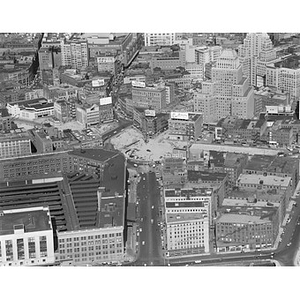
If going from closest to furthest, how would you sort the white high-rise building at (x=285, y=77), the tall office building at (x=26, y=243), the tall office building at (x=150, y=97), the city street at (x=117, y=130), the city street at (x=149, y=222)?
the tall office building at (x=26, y=243)
the city street at (x=149, y=222)
the city street at (x=117, y=130)
the tall office building at (x=150, y=97)
the white high-rise building at (x=285, y=77)

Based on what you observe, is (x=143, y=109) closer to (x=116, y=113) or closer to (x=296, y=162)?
(x=116, y=113)

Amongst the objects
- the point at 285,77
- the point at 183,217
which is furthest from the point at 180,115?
the point at 183,217

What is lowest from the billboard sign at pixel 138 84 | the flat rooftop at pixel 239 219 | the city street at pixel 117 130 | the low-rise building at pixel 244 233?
the low-rise building at pixel 244 233

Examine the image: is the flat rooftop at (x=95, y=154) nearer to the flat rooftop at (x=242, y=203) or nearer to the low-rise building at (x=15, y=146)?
the low-rise building at (x=15, y=146)

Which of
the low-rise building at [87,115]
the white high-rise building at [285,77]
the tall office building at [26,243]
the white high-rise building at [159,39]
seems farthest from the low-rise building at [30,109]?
the white high-rise building at [285,77]

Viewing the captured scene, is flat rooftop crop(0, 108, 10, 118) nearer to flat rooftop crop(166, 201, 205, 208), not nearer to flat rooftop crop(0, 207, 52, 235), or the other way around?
flat rooftop crop(0, 207, 52, 235)

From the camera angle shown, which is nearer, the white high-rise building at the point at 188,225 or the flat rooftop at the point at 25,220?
the flat rooftop at the point at 25,220
